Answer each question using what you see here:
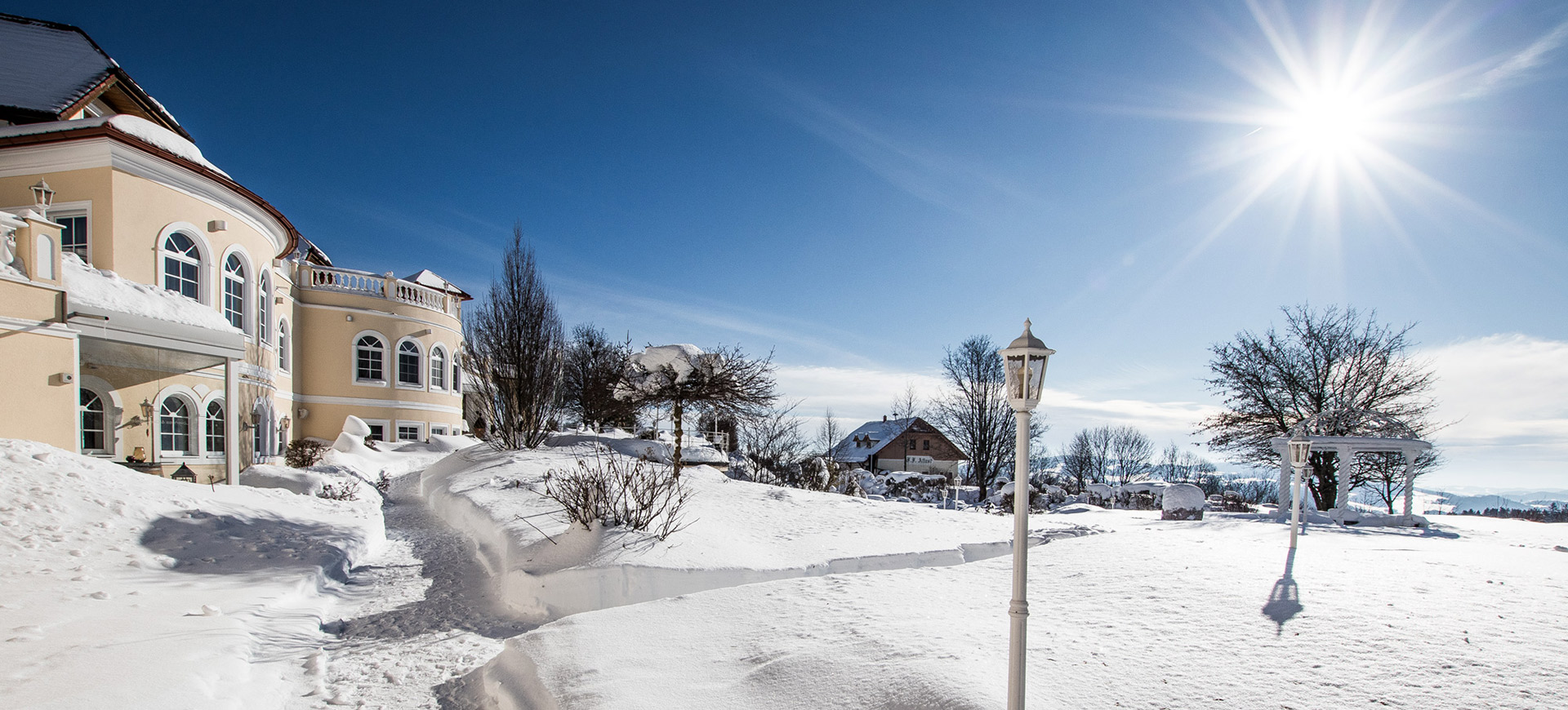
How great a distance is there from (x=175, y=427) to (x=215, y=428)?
0.91 m

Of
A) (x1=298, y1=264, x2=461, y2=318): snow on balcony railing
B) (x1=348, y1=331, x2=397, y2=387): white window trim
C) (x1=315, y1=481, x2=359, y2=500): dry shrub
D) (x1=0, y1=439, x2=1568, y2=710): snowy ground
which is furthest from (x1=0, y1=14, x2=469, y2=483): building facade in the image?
(x1=0, y1=439, x2=1568, y2=710): snowy ground

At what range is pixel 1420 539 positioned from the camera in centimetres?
974

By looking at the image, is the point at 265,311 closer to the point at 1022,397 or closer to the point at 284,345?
the point at 284,345

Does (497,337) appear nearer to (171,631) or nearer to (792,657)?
(171,631)

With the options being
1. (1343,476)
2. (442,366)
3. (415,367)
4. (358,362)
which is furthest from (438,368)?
(1343,476)

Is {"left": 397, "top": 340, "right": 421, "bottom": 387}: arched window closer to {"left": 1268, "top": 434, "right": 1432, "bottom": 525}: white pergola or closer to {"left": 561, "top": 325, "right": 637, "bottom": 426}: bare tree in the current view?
{"left": 561, "top": 325, "right": 637, "bottom": 426}: bare tree

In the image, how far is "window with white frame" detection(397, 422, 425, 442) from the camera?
2137cm

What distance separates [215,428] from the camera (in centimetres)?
1384

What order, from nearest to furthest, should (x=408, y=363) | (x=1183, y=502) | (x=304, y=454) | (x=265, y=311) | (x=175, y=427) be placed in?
(x=175, y=427) → (x=1183, y=502) → (x=304, y=454) → (x=265, y=311) → (x=408, y=363)

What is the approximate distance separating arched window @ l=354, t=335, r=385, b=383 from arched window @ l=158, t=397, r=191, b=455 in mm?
7495

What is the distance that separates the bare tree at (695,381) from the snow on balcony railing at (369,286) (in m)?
10.3

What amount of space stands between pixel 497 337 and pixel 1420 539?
64.3 feet

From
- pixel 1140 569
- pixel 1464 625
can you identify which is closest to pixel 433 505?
pixel 1140 569

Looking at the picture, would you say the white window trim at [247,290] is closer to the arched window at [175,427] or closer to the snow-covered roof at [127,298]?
the arched window at [175,427]
